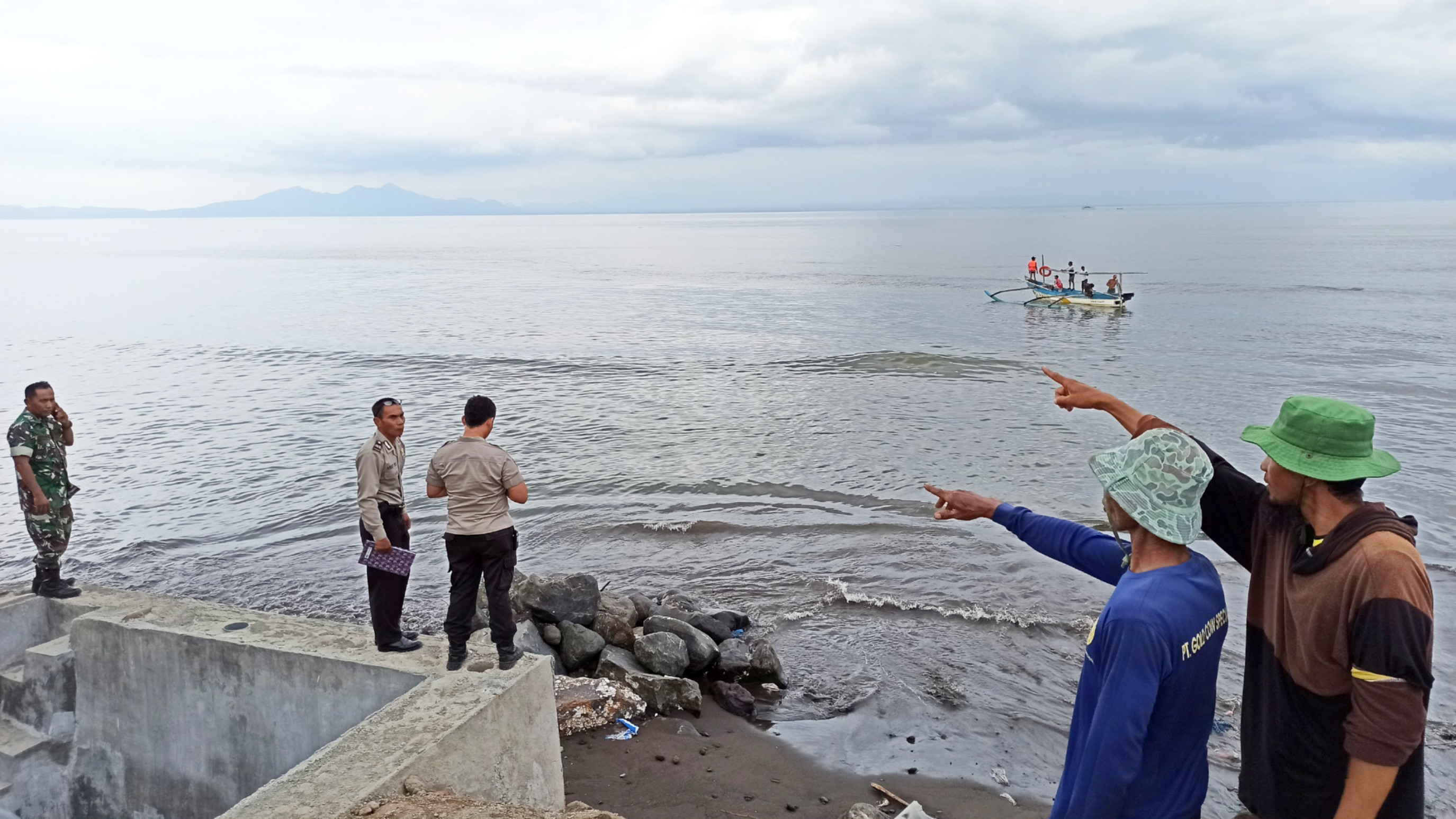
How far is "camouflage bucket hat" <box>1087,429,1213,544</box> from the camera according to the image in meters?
2.86

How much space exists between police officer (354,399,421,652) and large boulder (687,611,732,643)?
373cm

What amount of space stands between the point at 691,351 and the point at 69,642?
27.5m

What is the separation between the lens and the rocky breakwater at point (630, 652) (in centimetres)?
812

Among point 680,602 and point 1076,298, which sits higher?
point 1076,298

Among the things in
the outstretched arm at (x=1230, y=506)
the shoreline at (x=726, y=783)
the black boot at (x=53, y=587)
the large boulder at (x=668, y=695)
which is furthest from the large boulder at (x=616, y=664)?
the outstretched arm at (x=1230, y=506)

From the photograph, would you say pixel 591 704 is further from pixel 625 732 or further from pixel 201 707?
pixel 201 707

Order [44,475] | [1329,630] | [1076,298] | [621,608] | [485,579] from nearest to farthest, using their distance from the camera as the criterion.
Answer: [1329,630], [485,579], [44,475], [621,608], [1076,298]

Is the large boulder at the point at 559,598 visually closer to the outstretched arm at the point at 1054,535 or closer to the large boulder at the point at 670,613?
the large boulder at the point at 670,613

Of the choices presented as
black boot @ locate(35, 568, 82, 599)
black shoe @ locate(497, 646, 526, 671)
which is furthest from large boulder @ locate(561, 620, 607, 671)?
black boot @ locate(35, 568, 82, 599)

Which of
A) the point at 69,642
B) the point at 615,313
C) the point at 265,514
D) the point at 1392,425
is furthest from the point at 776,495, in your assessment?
the point at 615,313

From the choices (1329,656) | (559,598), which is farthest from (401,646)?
(1329,656)

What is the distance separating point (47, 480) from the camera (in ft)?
26.7

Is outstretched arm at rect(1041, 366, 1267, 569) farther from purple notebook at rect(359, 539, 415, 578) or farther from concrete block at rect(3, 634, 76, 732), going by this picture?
concrete block at rect(3, 634, 76, 732)

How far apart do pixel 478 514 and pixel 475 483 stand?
8.3 inches
